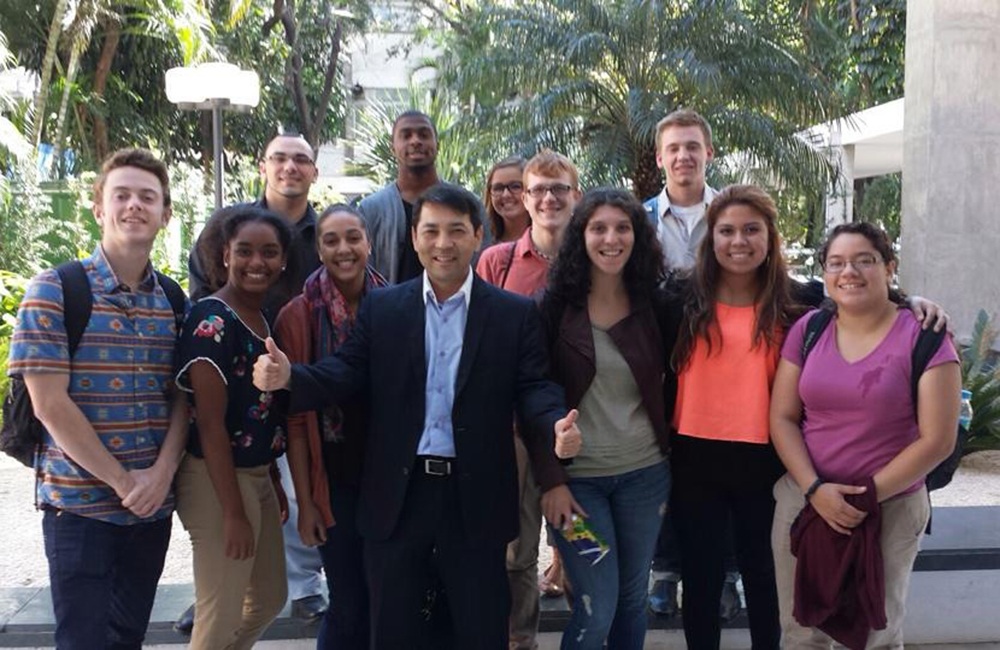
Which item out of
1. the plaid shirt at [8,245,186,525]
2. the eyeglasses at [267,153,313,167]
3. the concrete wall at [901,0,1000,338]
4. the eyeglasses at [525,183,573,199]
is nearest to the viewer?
the plaid shirt at [8,245,186,525]

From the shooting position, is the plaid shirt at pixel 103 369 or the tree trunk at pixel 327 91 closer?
the plaid shirt at pixel 103 369

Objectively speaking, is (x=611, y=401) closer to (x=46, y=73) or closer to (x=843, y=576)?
(x=843, y=576)

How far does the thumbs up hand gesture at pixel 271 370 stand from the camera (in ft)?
9.59

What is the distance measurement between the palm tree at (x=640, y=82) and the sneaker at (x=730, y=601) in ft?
25.4

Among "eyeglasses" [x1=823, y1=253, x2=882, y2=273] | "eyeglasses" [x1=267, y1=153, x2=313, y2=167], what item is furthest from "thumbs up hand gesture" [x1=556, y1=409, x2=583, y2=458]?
"eyeglasses" [x1=267, y1=153, x2=313, y2=167]

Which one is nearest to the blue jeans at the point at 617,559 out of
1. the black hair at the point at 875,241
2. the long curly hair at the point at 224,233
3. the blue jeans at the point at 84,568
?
the black hair at the point at 875,241

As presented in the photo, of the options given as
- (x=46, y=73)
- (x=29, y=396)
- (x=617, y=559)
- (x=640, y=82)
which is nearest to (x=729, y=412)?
(x=617, y=559)

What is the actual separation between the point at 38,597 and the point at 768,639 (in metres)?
3.34

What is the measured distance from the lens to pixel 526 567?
3.80 meters

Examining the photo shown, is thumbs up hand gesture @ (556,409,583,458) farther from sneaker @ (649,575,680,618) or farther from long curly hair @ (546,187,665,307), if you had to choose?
sneaker @ (649,575,680,618)

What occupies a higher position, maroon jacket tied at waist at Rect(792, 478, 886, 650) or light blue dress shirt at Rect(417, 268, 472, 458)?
light blue dress shirt at Rect(417, 268, 472, 458)

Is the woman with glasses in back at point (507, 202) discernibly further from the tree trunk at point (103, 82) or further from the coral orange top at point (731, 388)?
the tree trunk at point (103, 82)

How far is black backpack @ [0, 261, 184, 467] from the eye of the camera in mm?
2865

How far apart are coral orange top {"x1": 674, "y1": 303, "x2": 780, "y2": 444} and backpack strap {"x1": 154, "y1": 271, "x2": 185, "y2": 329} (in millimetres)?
1810
